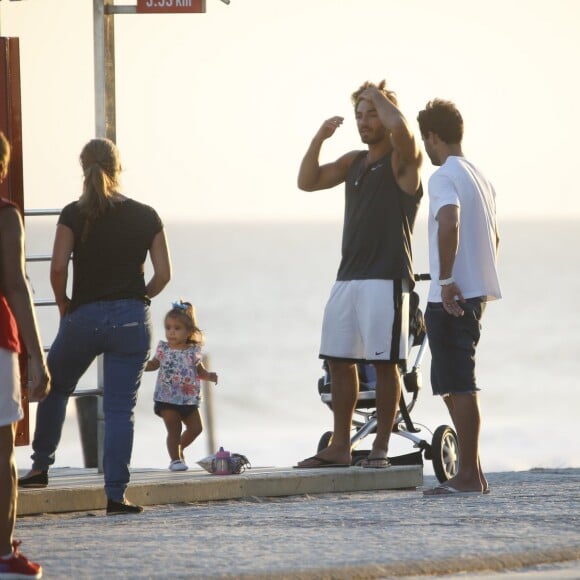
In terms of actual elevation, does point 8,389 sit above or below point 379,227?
below

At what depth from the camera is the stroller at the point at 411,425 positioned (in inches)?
384

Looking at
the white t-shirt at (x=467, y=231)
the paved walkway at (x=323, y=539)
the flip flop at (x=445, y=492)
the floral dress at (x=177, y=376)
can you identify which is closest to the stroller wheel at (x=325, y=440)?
the floral dress at (x=177, y=376)

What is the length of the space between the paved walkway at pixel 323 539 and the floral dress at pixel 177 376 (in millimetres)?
1654

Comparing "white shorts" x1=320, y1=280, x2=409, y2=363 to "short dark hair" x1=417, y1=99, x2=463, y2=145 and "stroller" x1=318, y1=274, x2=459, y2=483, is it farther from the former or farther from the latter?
"short dark hair" x1=417, y1=99, x2=463, y2=145

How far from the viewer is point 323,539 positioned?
21.6 feet

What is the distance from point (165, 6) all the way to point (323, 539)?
12.9 ft

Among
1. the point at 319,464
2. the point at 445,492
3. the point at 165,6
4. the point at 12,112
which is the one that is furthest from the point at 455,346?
the point at 165,6

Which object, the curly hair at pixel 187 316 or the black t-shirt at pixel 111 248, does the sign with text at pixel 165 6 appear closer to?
the curly hair at pixel 187 316

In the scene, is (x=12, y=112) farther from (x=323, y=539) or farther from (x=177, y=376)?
(x=323, y=539)

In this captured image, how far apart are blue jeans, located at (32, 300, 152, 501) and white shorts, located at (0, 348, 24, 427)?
191 cm

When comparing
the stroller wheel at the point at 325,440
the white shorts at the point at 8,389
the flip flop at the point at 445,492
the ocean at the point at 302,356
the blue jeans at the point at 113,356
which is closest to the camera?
the white shorts at the point at 8,389

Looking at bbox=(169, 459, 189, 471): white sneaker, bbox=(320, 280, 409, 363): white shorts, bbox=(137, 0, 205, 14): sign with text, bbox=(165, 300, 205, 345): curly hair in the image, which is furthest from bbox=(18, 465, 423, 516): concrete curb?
bbox=(137, 0, 205, 14): sign with text

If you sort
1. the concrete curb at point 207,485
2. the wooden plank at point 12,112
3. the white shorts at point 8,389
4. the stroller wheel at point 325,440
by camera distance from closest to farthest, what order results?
the white shorts at point 8,389
the concrete curb at point 207,485
the wooden plank at point 12,112
the stroller wheel at point 325,440

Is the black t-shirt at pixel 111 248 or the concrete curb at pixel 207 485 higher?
the black t-shirt at pixel 111 248
